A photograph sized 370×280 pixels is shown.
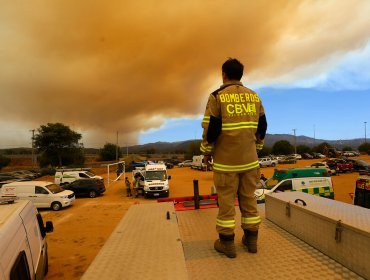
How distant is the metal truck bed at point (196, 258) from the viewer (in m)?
2.42

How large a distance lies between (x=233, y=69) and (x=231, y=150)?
845mm

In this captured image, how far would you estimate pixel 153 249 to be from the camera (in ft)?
9.37

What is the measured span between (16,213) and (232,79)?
292 centimetres

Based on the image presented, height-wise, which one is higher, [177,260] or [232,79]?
[232,79]

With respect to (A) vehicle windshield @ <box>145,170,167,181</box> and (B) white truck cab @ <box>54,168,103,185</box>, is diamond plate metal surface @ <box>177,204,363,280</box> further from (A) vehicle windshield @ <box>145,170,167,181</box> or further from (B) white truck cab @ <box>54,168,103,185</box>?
(B) white truck cab @ <box>54,168,103,185</box>

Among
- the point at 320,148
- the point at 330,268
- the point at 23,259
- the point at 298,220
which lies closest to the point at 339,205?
the point at 298,220

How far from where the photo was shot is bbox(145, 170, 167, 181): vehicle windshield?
25266 millimetres

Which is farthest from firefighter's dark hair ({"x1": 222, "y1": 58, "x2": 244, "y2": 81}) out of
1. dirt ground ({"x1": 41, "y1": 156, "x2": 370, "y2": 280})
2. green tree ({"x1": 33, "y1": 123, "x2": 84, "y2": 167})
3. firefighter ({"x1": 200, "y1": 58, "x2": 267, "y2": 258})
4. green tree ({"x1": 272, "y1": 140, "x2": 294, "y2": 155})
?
green tree ({"x1": 272, "y1": 140, "x2": 294, "y2": 155})

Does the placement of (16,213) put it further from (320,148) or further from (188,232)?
(320,148)

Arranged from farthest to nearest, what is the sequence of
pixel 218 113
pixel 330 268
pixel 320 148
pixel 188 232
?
pixel 320 148, pixel 188 232, pixel 218 113, pixel 330 268

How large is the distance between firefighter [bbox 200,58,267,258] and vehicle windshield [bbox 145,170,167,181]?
2230 centimetres

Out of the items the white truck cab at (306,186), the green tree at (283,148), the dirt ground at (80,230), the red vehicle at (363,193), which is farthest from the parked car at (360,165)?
the green tree at (283,148)

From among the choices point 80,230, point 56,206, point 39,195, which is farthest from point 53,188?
point 80,230

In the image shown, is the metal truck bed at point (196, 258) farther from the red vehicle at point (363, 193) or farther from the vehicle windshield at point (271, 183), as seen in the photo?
the vehicle windshield at point (271, 183)
